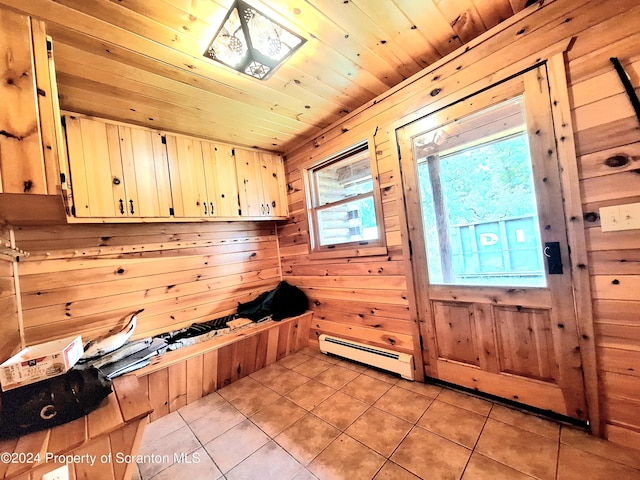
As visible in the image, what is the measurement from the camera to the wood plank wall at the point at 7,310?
146cm

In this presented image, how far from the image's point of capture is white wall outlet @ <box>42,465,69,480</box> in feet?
3.10

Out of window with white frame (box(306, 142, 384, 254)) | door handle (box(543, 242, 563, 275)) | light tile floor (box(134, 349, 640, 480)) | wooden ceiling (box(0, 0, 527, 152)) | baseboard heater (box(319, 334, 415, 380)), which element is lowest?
light tile floor (box(134, 349, 640, 480))

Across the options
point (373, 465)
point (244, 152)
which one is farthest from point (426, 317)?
point (244, 152)

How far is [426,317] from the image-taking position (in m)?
2.00

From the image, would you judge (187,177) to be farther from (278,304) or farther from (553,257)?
(553,257)

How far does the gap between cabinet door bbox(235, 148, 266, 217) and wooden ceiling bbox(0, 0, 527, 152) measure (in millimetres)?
562

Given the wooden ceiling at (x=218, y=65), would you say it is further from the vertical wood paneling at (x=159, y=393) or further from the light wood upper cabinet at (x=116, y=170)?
the vertical wood paneling at (x=159, y=393)

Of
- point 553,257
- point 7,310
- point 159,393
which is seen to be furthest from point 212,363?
point 553,257

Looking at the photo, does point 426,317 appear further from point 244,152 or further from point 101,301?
point 101,301

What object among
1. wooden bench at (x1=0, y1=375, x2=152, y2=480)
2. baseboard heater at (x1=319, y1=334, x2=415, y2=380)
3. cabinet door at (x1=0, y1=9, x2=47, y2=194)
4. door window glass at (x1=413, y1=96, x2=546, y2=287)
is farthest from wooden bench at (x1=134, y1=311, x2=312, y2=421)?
door window glass at (x1=413, y1=96, x2=546, y2=287)

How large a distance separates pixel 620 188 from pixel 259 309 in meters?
2.85

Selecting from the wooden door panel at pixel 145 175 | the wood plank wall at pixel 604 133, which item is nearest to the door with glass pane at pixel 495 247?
the wood plank wall at pixel 604 133

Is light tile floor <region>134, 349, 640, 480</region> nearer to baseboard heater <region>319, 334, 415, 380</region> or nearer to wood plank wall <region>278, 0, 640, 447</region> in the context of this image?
baseboard heater <region>319, 334, 415, 380</region>

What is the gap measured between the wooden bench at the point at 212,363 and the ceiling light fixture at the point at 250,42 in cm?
215
